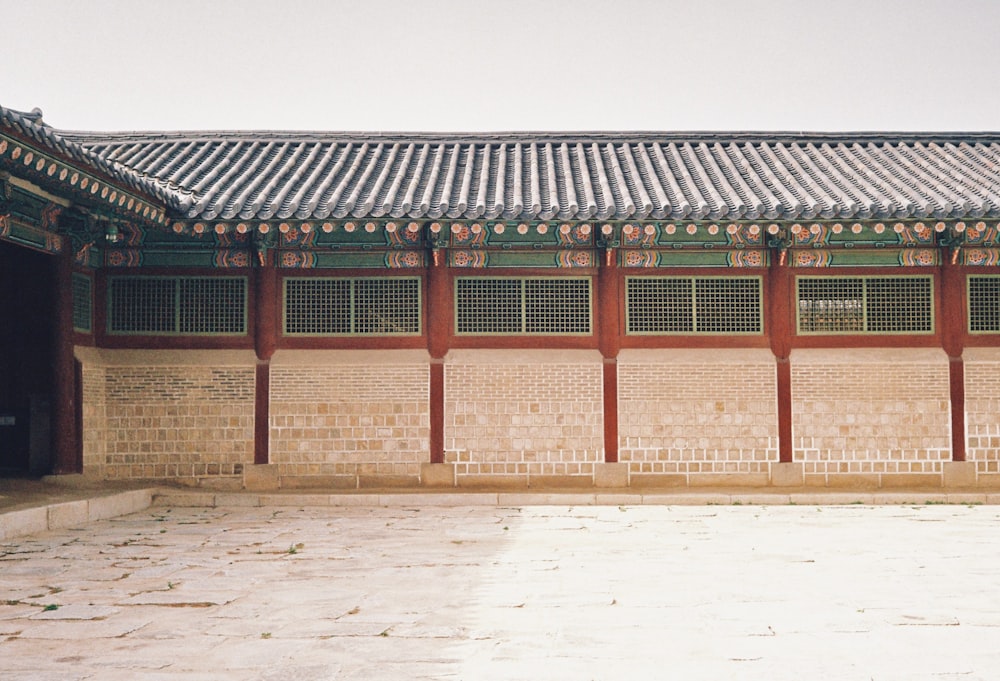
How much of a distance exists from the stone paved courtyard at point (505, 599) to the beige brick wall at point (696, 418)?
2.31 metres

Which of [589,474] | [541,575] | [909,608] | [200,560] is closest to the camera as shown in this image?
[909,608]

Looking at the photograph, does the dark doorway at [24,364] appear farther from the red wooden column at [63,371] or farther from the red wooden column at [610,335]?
the red wooden column at [610,335]

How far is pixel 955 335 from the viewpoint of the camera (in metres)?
12.9

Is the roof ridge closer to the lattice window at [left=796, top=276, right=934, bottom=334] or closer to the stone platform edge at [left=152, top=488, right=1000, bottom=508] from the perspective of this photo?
the lattice window at [left=796, top=276, right=934, bottom=334]

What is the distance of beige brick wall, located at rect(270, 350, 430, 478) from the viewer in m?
12.8

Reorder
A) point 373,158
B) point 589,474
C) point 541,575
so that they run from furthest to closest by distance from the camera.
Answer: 1. point 373,158
2. point 589,474
3. point 541,575

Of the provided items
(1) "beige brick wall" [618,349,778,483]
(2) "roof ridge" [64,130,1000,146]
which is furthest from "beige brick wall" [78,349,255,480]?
(1) "beige brick wall" [618,349,778,483]

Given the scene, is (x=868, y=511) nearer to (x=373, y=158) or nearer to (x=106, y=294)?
(x=373, y=158)

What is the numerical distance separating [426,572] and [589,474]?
5599 mm

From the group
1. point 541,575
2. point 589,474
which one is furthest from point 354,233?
point 541,575

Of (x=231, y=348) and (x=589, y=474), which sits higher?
(x=231, y=348)

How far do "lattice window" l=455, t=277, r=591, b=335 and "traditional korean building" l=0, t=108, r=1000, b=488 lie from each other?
0.09 ft

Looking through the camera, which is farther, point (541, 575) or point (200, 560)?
point (200, 560)

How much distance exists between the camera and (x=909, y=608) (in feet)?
20.0
